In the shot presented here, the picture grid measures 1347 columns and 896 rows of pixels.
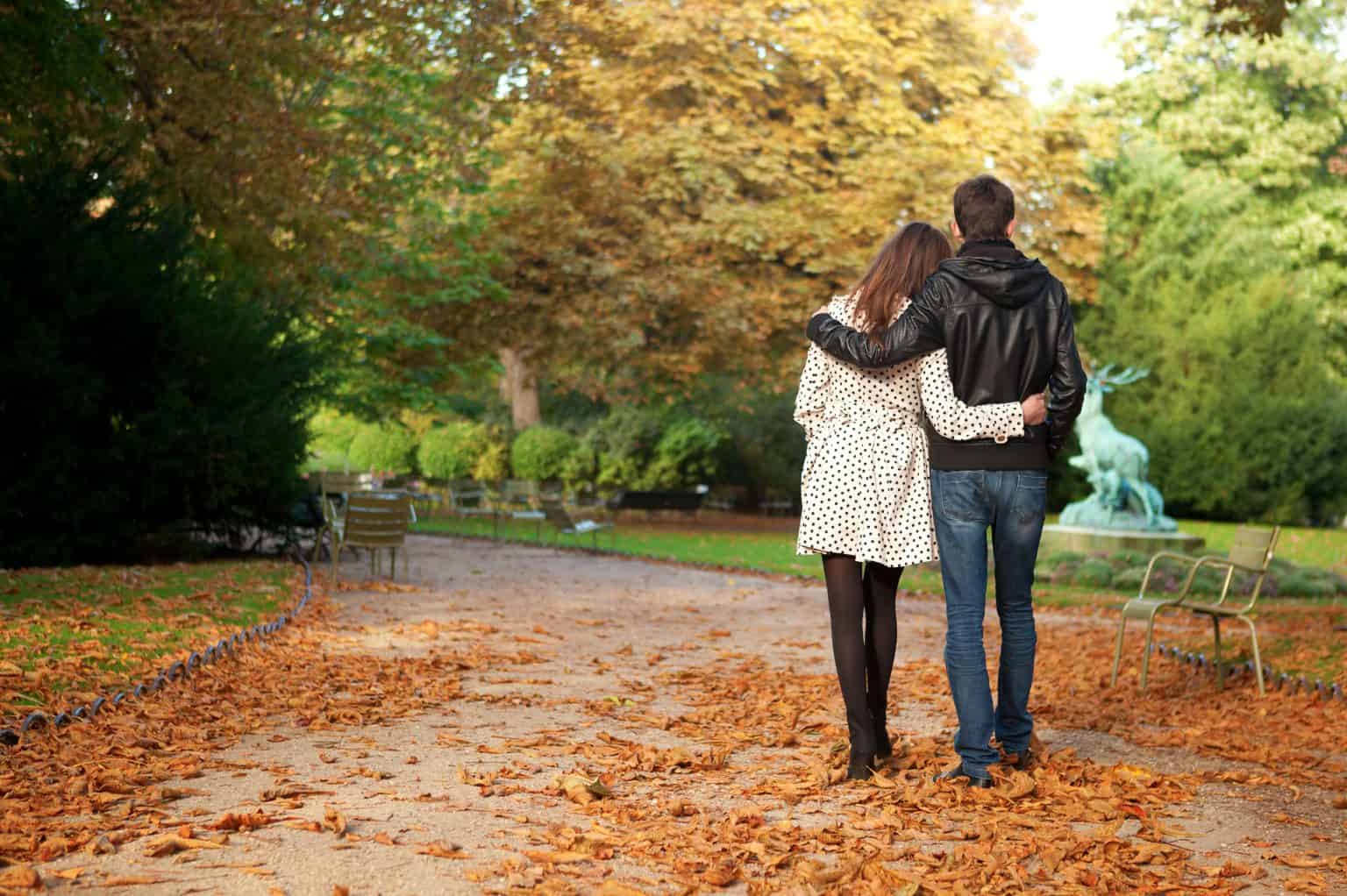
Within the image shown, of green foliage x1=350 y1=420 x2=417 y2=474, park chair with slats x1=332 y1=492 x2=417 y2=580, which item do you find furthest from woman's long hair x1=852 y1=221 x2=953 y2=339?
green foliage x1=350 y1=420 x2=417 y2=474

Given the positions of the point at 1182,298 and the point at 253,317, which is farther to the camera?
the point at 1182,298

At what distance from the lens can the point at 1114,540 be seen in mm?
19219

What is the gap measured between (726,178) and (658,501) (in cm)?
645

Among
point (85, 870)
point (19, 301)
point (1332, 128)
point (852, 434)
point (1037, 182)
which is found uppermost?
point (1332, 128)

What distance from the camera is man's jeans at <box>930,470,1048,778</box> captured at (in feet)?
17.9

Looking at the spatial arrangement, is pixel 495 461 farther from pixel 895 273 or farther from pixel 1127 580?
pixel 895 273

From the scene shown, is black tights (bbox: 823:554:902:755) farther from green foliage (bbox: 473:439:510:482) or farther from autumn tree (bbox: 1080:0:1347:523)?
green foliage (bbox: 473:439:510:482)

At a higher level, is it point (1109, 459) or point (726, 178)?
point (726, 178)

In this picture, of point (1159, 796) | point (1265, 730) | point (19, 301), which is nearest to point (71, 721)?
point (1159, 796)

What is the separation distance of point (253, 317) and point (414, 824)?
11818 mm

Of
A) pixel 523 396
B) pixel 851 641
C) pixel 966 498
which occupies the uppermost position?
pixel 523 396

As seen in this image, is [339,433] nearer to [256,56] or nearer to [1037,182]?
[1037,182]

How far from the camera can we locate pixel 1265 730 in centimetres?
718

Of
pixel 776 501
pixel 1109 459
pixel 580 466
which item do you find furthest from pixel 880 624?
pixel 776 501
